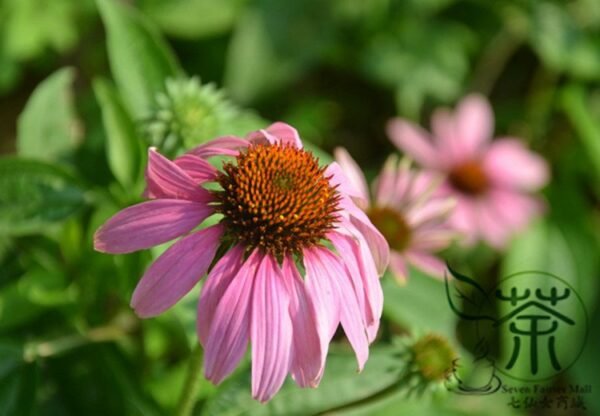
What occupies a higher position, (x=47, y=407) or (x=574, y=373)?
(x=47, y=407)

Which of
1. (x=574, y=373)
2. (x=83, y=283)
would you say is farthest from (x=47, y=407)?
(x=574, y=373)

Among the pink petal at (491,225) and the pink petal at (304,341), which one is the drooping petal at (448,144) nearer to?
the pink petal at (491,225)

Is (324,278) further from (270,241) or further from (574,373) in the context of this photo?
(574,373)

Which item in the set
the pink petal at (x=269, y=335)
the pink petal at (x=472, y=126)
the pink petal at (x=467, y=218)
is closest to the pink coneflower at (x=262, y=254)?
the pink petal at (x=269, y=335)

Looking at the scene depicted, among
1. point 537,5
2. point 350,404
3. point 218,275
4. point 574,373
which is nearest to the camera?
point 218,275

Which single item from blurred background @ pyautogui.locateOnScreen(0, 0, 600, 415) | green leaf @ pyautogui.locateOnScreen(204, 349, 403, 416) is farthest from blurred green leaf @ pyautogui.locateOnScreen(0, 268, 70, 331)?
green leaf @ pyautogui.locateOnScreen(204, 349, 403, 416)
